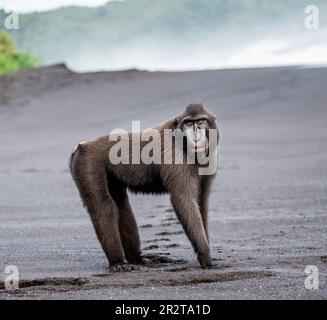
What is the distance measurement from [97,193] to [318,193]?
599 centimetres

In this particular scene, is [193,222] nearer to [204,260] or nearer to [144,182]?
[204,260]

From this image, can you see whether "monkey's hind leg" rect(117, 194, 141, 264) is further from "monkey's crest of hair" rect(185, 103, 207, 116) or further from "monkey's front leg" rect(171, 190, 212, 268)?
"monkey's crest of hair" rect(185, 103, 207, 116)

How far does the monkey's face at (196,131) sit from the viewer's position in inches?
378

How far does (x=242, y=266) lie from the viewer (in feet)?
30.1

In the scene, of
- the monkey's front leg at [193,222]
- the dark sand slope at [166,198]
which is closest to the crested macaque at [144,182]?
the monkey's front leg at [193,222]

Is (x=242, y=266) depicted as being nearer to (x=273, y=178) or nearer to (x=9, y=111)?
(x=273, y=178)

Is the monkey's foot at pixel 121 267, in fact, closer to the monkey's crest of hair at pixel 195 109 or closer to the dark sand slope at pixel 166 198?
the dark sand slope at pixel 166 198

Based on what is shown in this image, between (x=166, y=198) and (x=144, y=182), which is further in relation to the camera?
(x=166, y=198)

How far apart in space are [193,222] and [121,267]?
2.50 feet

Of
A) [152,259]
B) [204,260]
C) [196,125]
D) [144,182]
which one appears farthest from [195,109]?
[152,259]

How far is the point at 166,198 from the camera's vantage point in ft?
55.9

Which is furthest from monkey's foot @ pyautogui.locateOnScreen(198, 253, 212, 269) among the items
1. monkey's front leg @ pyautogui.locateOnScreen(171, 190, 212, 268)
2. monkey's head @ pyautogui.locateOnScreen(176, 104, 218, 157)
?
monkey's head @ pyautogui.locateOnScreen(176, 104, 218, 157)

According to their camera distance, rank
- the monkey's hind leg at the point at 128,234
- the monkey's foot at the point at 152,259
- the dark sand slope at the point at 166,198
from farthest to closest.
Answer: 1. the monkey's hind leg at the point at 128,234
2. the monkey's foot at the point at 152,259
3. the dark sand slope at the point at 166,198
